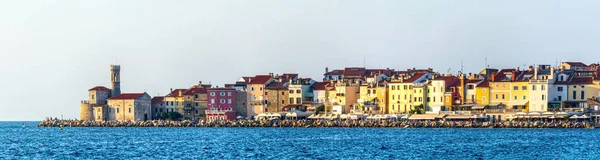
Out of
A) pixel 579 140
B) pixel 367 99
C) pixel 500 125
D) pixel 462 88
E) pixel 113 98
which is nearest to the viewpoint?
pixel 579 140

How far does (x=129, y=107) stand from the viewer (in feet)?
347

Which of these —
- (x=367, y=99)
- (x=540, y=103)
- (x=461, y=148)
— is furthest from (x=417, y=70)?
(x=461, y=148)

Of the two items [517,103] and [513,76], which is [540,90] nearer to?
[517,103]

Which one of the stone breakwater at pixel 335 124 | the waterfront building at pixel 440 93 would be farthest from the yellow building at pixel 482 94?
the stone breakwater at pixel 335 124

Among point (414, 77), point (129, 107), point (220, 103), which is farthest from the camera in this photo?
point (129, 107)

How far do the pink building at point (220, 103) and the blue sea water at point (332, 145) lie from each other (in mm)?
23207

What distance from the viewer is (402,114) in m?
95.2

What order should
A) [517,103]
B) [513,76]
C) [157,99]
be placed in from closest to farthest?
1. [517,103]
2. [513,76]
3. [157,99]

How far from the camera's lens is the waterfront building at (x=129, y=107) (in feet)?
347

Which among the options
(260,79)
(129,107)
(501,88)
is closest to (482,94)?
(501,88)

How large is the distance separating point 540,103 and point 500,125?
5.15m

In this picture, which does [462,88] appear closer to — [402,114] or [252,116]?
[402,114]

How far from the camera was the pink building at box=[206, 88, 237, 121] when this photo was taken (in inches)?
4129

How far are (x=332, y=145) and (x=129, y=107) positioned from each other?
1776 inches
